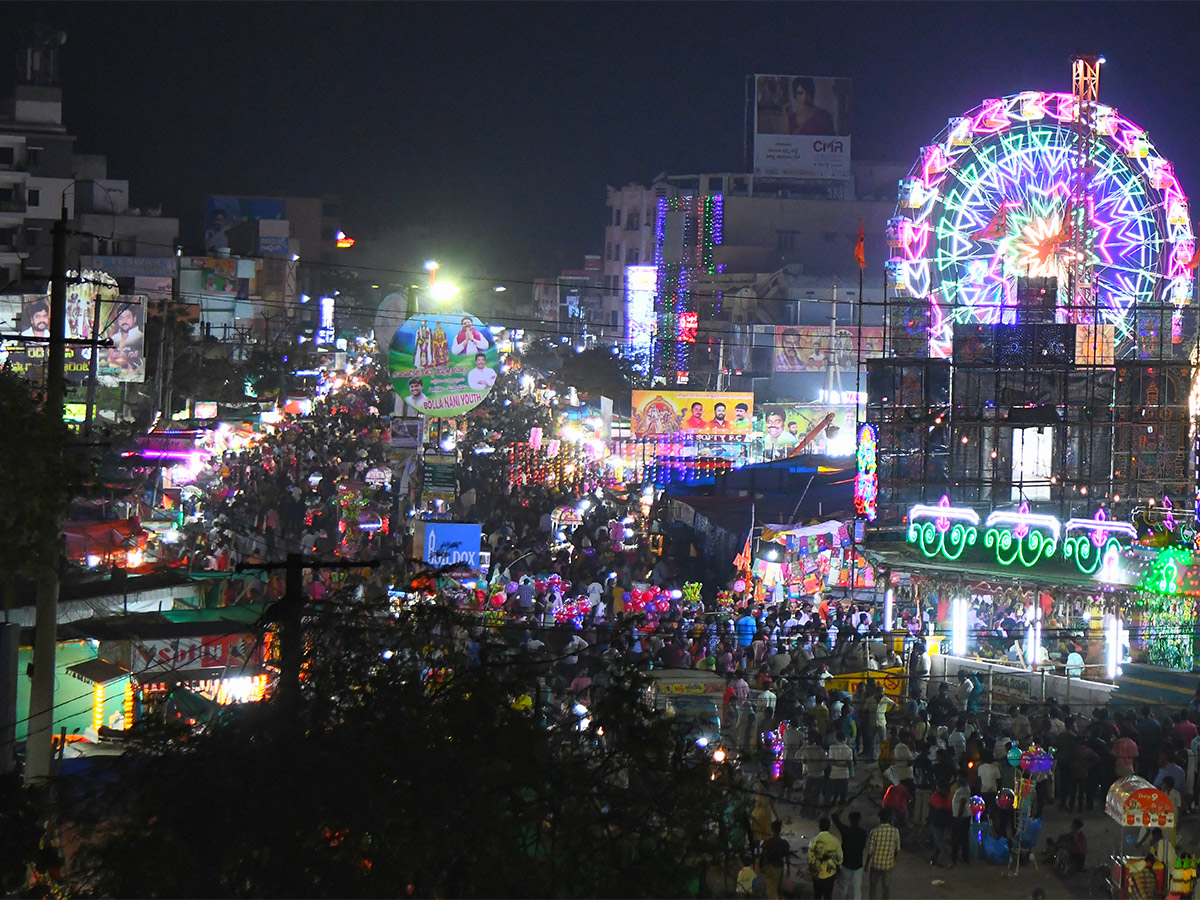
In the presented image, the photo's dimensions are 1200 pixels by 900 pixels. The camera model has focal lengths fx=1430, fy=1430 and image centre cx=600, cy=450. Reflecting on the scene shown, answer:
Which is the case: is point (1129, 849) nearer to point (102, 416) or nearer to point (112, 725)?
point (112, 725)

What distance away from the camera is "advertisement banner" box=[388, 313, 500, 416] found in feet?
67.7

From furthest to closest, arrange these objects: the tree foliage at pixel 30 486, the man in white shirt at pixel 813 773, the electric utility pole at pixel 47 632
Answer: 1. the man in white shirt at pixel 813 773
2. the electric utility pole at pixel 47 632
3. the tree foliage at pixel 30 486

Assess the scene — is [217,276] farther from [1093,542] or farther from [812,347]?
[1093,542]

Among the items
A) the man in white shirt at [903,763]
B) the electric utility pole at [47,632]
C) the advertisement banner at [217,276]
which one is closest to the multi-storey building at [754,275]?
the advertisement banner at [217,276]

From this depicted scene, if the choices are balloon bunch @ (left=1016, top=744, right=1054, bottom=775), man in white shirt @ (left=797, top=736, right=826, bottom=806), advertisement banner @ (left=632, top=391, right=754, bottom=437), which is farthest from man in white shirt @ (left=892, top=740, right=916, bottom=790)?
advertisement banner @ (left=632, top=391, right=754, bottom=437)

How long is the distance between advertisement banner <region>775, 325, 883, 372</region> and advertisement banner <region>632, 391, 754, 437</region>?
8.68m

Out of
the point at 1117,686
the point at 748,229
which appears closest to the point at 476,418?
the point at 1117,686

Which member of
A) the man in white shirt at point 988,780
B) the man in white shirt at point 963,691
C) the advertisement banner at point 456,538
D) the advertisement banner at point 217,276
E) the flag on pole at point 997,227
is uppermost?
the advertisement banner at point 217,276

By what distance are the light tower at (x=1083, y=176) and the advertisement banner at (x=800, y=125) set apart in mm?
45796

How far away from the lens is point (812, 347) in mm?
52969

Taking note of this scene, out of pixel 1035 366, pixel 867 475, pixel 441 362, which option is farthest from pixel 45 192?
pixel 1035 366

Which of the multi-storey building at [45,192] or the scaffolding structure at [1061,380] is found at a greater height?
the multi-storey building at [45,192]

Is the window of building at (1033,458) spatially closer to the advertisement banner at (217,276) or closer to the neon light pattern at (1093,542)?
the neon light pattern at (1093,542)

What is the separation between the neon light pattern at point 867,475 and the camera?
24.5m
